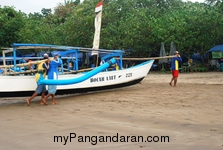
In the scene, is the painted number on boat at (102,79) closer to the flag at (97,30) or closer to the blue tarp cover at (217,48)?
the flag at (97,30)

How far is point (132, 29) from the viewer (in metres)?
25.4

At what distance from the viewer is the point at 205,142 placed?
4.71 metres

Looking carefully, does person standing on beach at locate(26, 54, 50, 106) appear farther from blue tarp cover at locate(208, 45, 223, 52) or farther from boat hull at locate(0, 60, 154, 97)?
blue tarp cover at locate(208, 45, 223, 52)

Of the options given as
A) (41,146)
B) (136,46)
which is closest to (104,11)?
(136,46)

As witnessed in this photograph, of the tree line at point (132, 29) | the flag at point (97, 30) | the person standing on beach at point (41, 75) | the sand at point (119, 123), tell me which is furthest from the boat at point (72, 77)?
the tree line at point (132, 29)

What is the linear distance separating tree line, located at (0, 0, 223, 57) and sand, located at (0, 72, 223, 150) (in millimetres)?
14804

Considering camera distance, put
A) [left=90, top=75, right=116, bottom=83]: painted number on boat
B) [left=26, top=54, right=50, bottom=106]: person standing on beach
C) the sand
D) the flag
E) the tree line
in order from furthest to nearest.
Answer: the tree line
the flag
[left=90, top=75, right=116, bottom=83]: painted number on boat
[left=26, top=54, right=50, bottom=106]: person standing on beach
the sand

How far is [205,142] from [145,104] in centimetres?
377

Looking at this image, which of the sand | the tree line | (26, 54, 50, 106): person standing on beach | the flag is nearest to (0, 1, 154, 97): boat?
the flag

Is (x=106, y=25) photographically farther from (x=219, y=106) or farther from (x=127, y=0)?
(x=219, y=106)

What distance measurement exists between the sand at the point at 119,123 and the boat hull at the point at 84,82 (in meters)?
0.57

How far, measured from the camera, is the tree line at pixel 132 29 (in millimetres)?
23375

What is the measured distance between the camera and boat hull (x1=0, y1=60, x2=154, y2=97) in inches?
372

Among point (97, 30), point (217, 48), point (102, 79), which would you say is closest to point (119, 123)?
point (102, 79)
